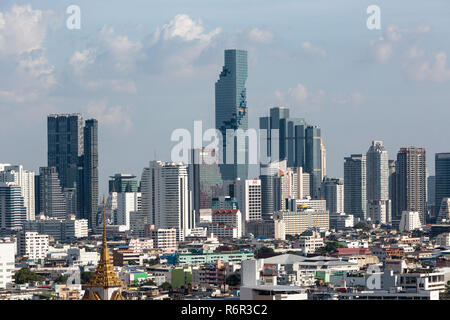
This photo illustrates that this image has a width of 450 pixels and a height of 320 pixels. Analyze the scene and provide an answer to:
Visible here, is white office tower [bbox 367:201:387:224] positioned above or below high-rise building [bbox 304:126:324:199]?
below

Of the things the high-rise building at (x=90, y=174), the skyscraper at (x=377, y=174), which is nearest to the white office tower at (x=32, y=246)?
the high-rise building at (x=90, y=174)

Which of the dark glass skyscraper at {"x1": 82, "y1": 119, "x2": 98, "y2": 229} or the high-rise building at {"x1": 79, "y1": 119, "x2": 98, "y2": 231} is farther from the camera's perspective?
the dark glass skyscraper at {"x1": 82, "y1": 119, "x2": 98, "y2": 229}

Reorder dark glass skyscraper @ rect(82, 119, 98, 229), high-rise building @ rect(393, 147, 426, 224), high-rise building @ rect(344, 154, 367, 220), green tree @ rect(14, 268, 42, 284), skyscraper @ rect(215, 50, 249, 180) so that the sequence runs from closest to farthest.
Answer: green tree @ rect(14, 268, 42, 284)
dark glass skyscraper @ rect(82, 119, 98, 229)
skyscraper @ rect(215, 50, 249, 180)
high-rise building @ rect(393, 147, 426, 224)
high-rise building @ rect(344, 154, 367, 220)

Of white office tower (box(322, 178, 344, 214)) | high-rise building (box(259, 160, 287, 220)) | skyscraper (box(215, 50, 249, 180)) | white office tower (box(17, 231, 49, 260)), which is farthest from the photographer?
white office tower (box(322, 178, 344, 214))

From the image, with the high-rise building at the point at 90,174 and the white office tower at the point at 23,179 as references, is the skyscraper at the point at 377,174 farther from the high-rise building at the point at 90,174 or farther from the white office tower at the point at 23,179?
the white office tower at the point at 23,179

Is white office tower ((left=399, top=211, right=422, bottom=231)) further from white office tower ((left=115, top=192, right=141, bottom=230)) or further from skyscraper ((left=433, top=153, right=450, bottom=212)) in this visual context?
white office tower ((left=115, top=192, right=141, bottom=230))

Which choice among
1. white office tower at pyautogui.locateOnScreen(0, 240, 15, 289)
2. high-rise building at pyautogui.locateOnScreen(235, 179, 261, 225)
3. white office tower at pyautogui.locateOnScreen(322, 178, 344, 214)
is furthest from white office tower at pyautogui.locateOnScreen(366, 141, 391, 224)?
white office tower at pyautogui.locateOnScreen(0, 240, 15, 289)
